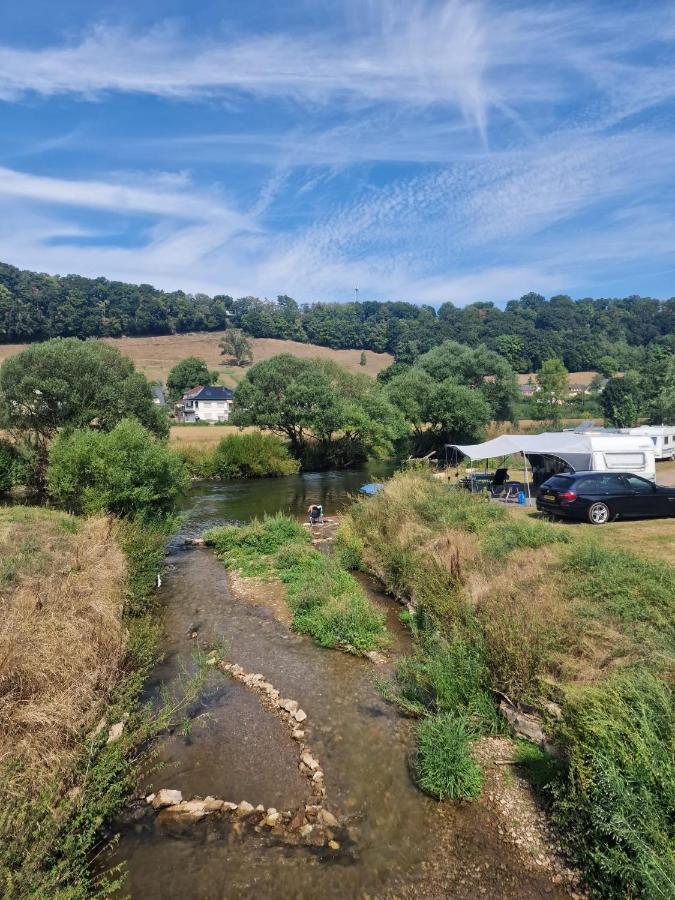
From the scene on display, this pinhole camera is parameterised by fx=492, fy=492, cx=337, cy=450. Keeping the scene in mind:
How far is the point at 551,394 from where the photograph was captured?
78312 millimetres

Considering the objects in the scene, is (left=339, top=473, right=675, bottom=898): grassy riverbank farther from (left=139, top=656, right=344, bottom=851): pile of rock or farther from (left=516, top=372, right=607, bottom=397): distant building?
(left=516, top=372, right=607, bottom=397): distant building

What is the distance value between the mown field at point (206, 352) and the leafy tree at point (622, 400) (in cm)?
4846

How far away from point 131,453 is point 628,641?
15505mm

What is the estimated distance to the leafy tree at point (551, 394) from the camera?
74375mm

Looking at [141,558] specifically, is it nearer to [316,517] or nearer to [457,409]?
[316,517]

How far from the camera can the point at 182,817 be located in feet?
20.9

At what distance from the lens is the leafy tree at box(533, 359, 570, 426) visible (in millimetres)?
74375

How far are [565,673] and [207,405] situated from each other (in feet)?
287

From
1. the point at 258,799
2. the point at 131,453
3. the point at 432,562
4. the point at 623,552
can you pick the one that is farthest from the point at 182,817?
the point at 131,453

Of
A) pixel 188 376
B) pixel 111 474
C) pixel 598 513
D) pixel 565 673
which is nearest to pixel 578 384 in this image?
pixel 188 376

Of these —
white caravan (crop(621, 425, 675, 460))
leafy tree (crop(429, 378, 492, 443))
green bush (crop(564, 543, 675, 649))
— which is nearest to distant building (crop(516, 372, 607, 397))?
leafy tree (crop(429, 378, 492, 443))

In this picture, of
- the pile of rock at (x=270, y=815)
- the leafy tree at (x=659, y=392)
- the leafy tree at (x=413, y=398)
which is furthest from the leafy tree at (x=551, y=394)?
the pile of rock at (x=270, y=815)

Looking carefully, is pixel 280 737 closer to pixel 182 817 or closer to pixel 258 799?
pixel 258 799

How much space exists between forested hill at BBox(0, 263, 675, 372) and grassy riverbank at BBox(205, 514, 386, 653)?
117 meters
